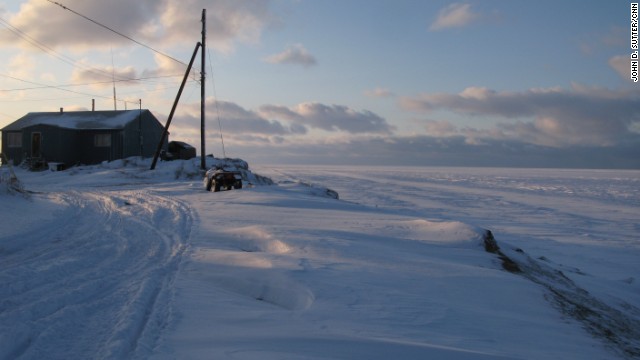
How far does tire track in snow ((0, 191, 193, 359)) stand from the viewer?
429 centimetres

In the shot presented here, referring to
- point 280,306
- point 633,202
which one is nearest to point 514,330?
point 280,306

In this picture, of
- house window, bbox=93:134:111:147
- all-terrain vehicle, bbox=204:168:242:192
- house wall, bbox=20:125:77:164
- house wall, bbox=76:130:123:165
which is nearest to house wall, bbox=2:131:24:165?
house wall, bbox=20:125:77:164

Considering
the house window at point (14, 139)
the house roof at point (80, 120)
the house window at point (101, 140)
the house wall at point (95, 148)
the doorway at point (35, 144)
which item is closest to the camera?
the doorway at point (35, 144)

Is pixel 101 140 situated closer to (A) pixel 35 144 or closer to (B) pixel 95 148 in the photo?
(B) pixel 95 148

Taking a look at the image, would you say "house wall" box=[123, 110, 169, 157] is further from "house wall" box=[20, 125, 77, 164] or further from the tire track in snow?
the tire track in snow

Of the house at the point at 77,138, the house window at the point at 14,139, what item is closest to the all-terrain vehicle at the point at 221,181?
the house at the point at 77,138

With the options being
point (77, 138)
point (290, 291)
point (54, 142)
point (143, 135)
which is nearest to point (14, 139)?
point (54, 142)

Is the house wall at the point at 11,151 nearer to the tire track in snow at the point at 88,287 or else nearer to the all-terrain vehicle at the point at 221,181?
the all-terrain vehicle at the point at 221,181

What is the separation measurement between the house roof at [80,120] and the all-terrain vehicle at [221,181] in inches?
804

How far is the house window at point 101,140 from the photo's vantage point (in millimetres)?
38906

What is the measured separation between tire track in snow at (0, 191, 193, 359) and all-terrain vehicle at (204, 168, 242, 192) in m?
9.16

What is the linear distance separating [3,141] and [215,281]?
139 ft

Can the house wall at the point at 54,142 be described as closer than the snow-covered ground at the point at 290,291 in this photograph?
No

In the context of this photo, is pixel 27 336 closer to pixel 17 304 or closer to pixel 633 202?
pixel 17 304
